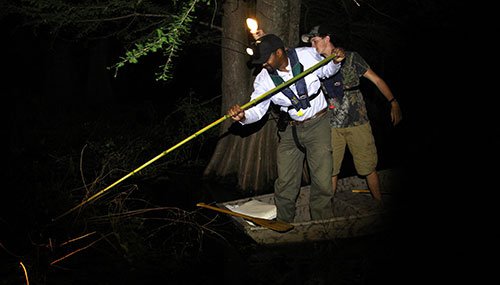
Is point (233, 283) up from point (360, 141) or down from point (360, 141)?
down

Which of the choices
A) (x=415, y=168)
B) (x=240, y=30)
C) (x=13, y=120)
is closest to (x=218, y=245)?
(x=240, y=30)

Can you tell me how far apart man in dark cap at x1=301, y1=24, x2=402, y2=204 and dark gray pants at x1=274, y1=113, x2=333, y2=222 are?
0.38 meters

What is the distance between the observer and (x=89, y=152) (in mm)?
9328

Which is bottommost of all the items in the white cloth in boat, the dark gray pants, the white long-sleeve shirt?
the white cloth in boat

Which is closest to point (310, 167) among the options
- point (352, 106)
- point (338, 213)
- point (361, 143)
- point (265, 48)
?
point (361, 143)

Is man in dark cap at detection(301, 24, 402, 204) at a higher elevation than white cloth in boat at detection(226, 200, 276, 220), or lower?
higher

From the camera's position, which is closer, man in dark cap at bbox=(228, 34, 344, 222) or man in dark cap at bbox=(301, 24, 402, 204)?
man in dark cap at bbox=(228, 34, 344, 222)

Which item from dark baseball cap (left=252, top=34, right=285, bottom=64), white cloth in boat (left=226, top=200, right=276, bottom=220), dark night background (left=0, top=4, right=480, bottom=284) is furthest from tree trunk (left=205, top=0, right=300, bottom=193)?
dark baseball cap (left=252, top=34, right=285, bottom=64)

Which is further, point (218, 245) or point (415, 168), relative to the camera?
point (415, 168)

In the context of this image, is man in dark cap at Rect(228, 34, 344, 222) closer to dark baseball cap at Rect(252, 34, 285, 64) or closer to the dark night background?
dark baseball cap at Rect(252, 34, 285, 64)

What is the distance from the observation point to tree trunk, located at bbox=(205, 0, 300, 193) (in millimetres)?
7836

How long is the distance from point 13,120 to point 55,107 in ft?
9.79

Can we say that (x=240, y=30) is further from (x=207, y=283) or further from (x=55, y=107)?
(x=55, y=107)

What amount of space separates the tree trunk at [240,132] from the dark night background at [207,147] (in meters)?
0.54
